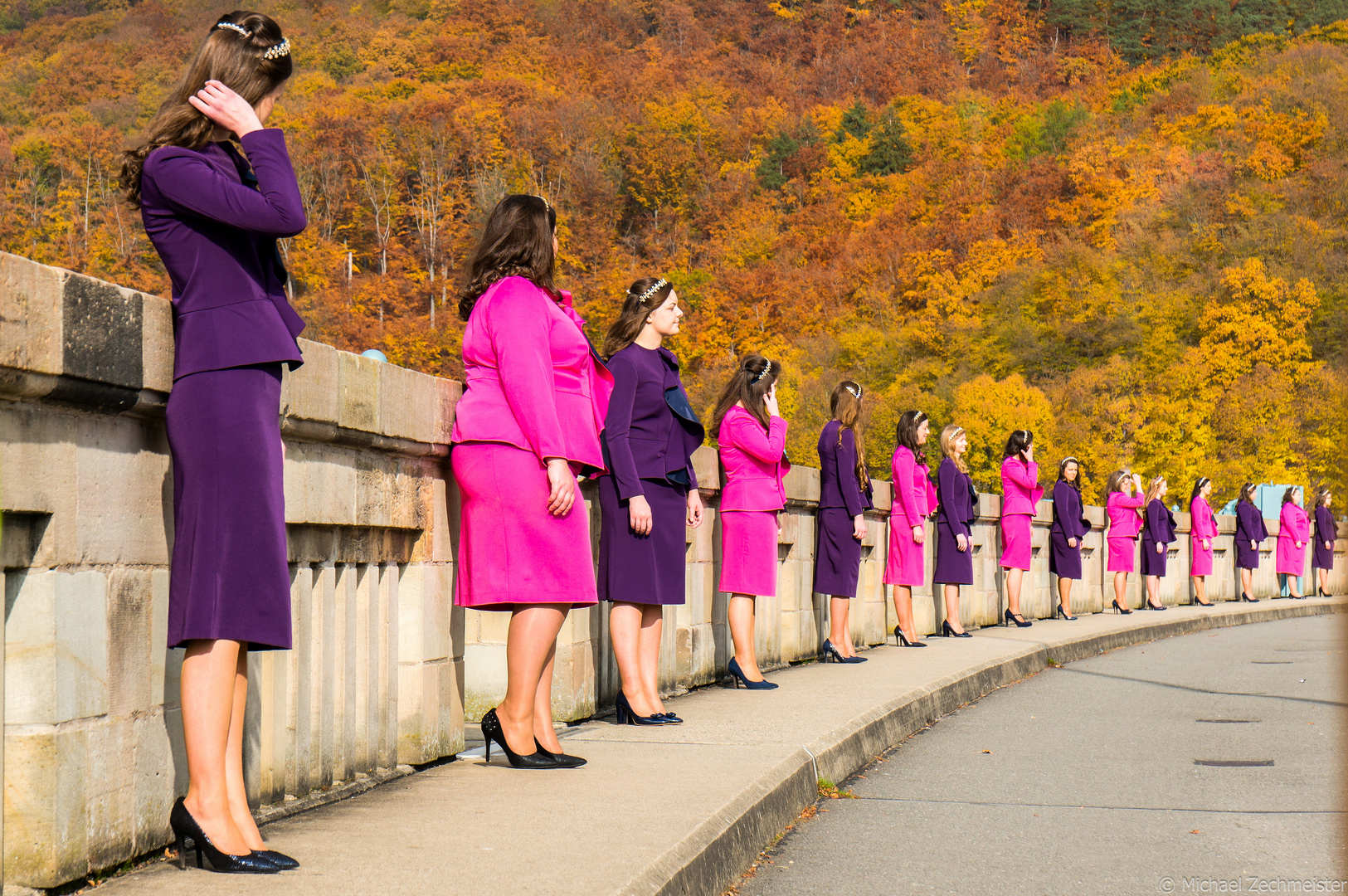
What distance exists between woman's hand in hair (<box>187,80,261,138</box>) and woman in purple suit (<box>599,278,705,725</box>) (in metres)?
2.96

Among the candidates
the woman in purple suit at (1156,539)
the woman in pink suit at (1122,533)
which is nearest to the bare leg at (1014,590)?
the woman in pink suit at (1122,533)

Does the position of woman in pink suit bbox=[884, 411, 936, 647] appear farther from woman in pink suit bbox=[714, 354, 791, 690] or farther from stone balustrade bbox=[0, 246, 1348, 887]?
stone balustrade bbox=[0, 246, 1348, 887]

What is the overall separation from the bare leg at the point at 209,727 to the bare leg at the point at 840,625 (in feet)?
23.8

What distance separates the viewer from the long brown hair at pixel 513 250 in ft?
16.9

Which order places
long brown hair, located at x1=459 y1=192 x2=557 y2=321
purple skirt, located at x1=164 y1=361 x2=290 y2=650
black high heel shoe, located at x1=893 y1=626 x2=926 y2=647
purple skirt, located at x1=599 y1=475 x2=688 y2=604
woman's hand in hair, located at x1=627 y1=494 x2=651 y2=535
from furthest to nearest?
black high heel shoe, located at x1=893 y1=626 x2=926 y2=647
purple skirt, located at x1=599 y1=475 x2=688 y2=604
woman's hand in hair, located at x1=627 y1=494 x2=651 y2=535
long brown hair, located at x1=459 y1=192 x2=557 y2=321
purple skirt, located at x1=164 y1=361 x2=290 y2=650

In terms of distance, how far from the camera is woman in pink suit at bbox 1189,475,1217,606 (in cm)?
2277

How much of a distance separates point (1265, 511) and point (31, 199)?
2442 inches

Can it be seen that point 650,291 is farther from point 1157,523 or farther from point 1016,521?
point 1157,523

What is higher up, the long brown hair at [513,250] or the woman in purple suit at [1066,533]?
the long brown hair at [513,250]

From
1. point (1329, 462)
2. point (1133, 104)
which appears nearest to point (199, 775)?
point (1329, 462)

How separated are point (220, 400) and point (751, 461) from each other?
17.5ft

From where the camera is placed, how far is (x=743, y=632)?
8461 mm

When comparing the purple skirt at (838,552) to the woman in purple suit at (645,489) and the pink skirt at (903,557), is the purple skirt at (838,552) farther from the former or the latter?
the woman in purple suit at (645,489)

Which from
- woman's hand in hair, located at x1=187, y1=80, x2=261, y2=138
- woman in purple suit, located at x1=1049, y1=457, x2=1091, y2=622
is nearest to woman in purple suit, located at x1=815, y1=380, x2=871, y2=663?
woman's hand in hair, located at x1=187, y1=80, x2=261, y2=138
